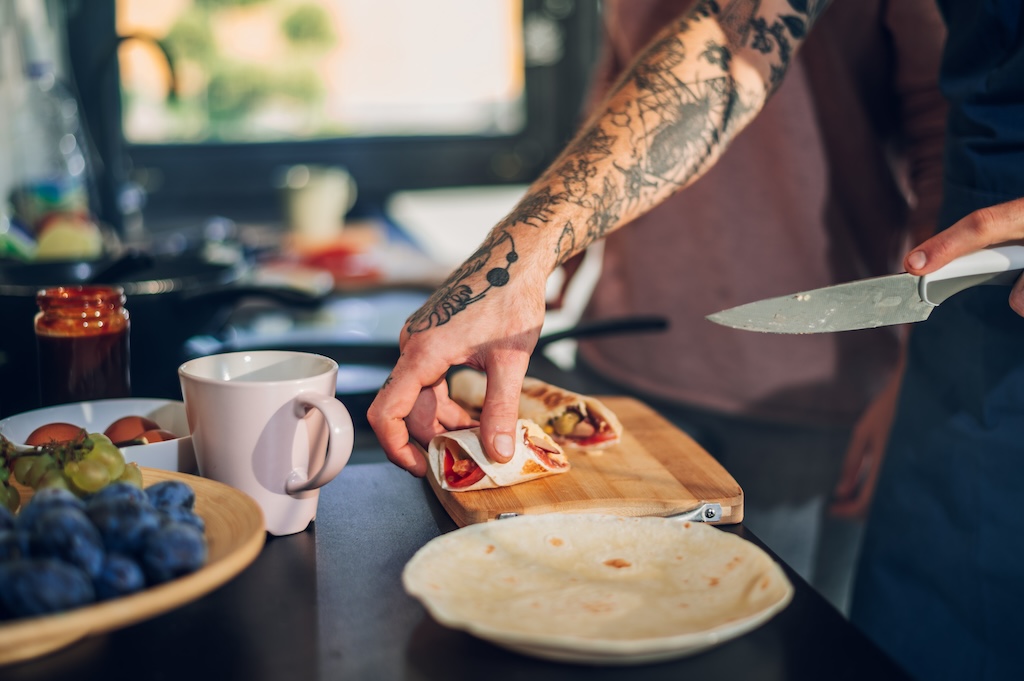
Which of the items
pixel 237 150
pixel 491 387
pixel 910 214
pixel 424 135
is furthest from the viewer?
pixel 424 135

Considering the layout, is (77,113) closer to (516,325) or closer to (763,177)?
(763,177)

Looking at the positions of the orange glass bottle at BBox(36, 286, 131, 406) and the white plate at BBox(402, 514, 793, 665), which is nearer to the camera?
the white plate at BBox(402, 514, 793, 665)

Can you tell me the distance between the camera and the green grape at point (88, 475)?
70 cm

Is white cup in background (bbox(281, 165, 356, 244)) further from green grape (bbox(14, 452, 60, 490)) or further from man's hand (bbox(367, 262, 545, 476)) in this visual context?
green grape (bbox(14, 452, 60, 490))

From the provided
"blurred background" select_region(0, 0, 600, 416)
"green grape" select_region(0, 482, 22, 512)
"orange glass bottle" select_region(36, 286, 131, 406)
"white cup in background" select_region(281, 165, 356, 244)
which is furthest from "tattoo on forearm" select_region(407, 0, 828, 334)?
"white cup in background" select_region(281, 165, 356, 244)

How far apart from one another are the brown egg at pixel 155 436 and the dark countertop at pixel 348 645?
0.18 meters

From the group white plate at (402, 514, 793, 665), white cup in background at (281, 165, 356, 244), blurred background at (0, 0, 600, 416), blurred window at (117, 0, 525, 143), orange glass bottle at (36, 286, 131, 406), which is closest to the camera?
white plate at (402, 514, 793, 665)

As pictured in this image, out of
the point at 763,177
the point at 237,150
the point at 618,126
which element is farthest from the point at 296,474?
the point at 237,150

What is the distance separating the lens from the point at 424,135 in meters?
3.44

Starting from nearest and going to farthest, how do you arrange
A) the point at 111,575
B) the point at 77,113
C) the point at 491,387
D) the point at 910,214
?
the point at 111,575 → the point at 491,387 → the point at 910,214 → the point at 77,113

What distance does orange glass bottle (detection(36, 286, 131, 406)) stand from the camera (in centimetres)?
93

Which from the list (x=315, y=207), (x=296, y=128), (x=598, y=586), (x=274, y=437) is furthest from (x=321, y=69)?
(x=598, y=586)

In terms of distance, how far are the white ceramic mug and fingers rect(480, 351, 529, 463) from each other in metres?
0.15

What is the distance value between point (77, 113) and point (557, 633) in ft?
7.25
